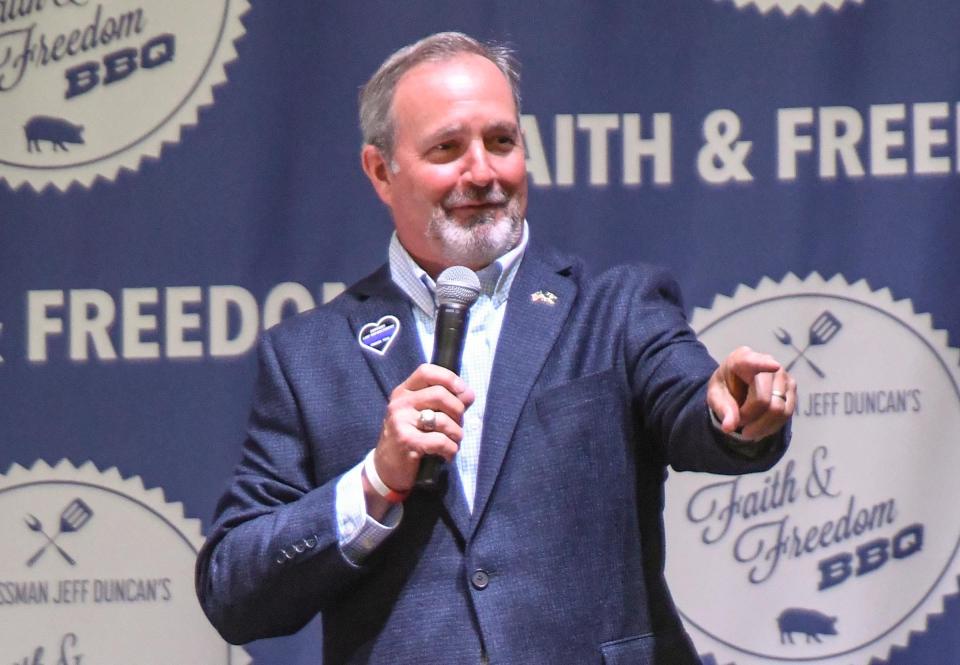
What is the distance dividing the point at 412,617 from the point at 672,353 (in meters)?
0.48

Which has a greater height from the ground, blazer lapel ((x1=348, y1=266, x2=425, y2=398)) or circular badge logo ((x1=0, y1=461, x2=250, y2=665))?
blazer lapel ((x1=348, y1=266, x2=425, y2=398))

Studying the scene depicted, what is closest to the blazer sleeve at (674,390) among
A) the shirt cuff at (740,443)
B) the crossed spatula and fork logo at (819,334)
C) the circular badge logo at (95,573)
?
the shirt cuff at (740,443)

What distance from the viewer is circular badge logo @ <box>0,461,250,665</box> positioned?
2971 mm

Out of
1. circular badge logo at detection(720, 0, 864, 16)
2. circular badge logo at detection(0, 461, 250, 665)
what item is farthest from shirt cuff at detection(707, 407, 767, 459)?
circular badge logo at detection(0, 461, 250, 665)

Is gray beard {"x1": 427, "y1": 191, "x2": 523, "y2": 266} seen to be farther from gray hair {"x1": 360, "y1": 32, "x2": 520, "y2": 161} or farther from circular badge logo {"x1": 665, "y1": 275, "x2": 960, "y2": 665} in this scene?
circular badge logo {"x1": 665, "y1": 275, "x2": 960, "y2": 665}

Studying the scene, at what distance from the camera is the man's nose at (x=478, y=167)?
2.04 meters

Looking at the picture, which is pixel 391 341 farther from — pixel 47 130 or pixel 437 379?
pixel 47 130

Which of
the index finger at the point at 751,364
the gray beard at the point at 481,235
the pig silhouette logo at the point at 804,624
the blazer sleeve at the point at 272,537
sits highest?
the gray beard at the point at 481,235

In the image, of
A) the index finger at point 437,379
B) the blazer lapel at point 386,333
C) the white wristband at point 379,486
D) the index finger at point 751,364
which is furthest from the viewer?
the blazer lapel at point 386,333

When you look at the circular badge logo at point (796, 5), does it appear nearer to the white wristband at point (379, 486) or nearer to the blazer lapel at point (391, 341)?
the blazer lapel at point (391, 341)

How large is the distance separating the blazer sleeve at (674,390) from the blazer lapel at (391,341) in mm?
276

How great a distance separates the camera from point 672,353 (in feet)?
6.28

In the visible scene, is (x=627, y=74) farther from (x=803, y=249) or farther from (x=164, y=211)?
(x=164, y=211)

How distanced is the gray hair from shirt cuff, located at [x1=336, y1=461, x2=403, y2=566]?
1.86 feet
